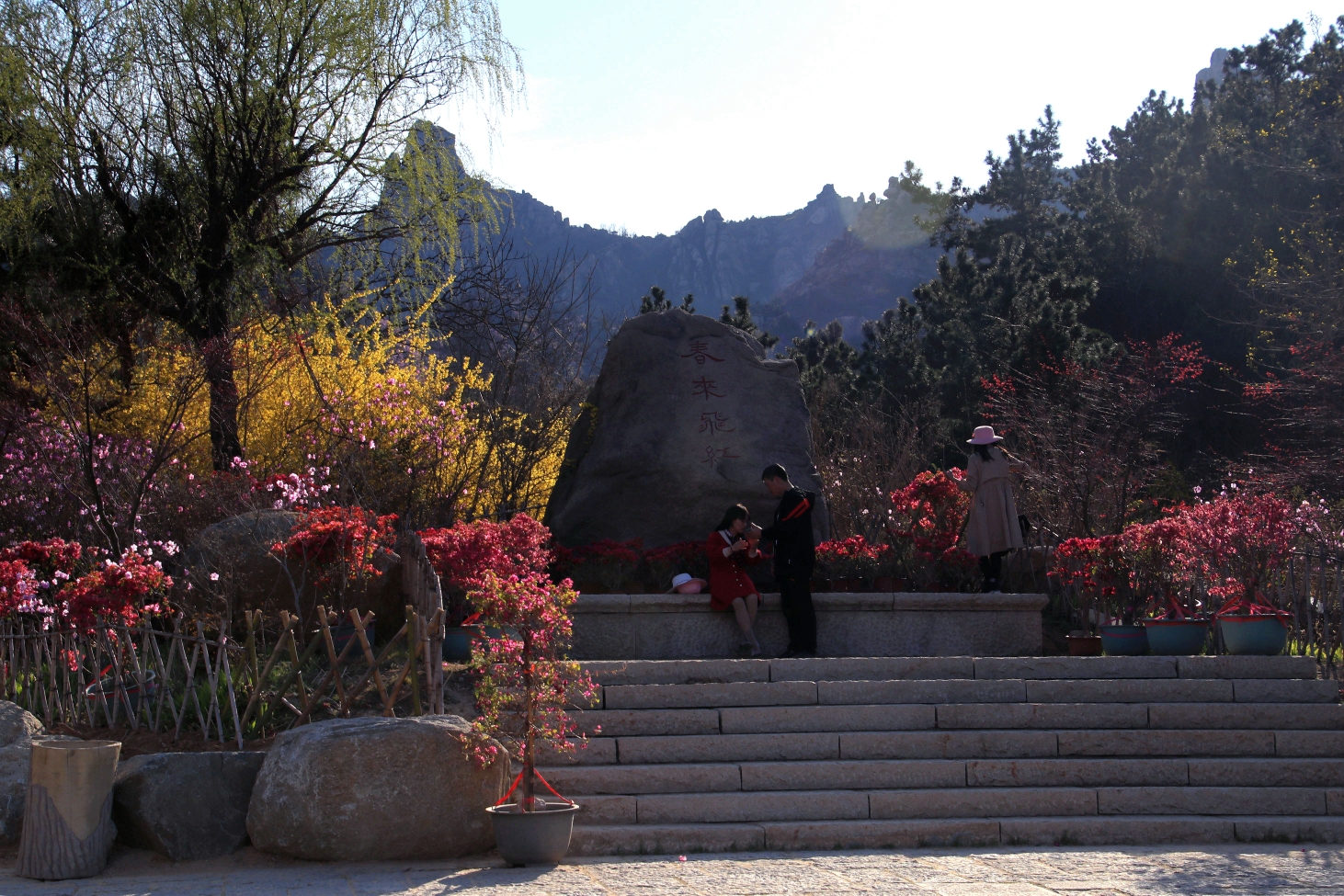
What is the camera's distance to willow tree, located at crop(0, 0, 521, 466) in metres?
11.5

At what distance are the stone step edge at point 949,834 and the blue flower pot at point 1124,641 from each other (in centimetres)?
265

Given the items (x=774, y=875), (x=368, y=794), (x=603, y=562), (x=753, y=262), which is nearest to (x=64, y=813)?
(x=368, y=794)

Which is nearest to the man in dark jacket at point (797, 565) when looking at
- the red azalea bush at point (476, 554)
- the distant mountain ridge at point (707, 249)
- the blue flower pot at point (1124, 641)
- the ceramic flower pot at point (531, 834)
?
the red azalea bush at point (476, 554)

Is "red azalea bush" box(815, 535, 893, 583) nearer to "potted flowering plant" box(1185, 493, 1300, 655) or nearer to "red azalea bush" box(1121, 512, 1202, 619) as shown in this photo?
"red azalea bush" box(1121, 512, 1202, 619)

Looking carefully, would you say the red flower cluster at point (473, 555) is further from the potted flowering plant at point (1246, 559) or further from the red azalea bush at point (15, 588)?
the potted flowering plant at point (1246, 559)

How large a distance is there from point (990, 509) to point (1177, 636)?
5.75ft

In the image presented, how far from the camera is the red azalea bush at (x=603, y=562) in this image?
32.0ft

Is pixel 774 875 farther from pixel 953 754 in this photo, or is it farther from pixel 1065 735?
pixel 1065 735

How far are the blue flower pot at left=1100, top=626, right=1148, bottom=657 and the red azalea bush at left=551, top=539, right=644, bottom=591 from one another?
4001mm

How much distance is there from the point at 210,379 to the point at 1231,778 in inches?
385

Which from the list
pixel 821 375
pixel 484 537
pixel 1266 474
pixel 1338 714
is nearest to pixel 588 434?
pixel 484 537

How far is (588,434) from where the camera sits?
11570 mm

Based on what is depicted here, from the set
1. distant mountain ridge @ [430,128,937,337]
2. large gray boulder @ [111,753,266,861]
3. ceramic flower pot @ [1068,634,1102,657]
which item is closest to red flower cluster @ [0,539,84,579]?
large gray boulder @ [111,753,266,861]

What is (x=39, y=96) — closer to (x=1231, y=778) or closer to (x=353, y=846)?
(x=353, y=846)
